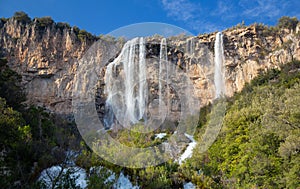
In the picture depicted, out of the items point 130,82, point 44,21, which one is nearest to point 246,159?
point 130,82

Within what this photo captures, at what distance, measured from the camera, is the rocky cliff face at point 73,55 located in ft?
90.4

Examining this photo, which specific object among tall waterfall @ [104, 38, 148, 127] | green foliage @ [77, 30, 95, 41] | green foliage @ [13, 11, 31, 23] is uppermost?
green foliage @ [13, 11, 31, 23]

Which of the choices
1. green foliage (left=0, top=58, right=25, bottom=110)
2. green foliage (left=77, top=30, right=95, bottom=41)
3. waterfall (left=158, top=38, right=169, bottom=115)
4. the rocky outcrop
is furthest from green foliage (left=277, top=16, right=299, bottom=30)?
A: green foliage (left=0, top=58, right=25, bottom=110)

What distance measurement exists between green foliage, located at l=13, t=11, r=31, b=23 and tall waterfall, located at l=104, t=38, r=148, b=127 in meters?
9.70

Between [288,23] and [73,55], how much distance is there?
71.8 feet

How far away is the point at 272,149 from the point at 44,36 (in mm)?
24764

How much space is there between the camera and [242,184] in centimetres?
1163

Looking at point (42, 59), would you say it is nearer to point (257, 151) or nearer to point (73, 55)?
point (73, 55)

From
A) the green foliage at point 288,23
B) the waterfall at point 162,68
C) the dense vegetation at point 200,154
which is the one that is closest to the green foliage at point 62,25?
the waterfall at point 162,68

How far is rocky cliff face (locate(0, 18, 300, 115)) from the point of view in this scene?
Result: 27.5m

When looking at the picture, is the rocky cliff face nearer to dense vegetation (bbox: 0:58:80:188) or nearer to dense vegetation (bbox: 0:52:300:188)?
dense vegetation (bbox: 0:52:300:188)

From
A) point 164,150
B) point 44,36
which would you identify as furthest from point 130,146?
point 44,36

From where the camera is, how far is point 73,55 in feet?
95.3

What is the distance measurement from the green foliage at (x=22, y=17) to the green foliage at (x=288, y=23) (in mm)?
25708
